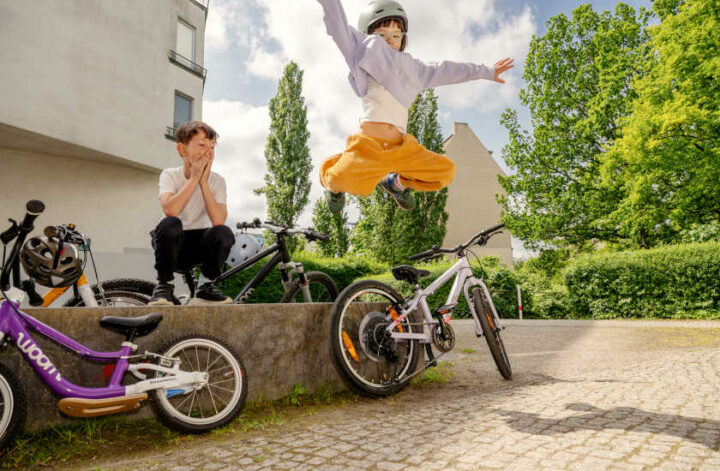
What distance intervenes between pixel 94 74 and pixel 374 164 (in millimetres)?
11063

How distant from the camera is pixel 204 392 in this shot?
2850 mm

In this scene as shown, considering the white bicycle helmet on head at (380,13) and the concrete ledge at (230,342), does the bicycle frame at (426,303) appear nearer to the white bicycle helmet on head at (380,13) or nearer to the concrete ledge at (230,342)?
the concrete ledge at (230,342)

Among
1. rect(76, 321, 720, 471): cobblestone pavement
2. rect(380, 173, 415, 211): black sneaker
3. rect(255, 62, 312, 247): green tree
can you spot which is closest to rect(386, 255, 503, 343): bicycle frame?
rect(76, 321, 720, 471): cobblestone pavement

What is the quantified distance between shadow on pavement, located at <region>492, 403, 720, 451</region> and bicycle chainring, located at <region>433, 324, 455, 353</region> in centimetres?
96

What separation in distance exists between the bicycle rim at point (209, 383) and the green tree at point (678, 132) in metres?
16.3

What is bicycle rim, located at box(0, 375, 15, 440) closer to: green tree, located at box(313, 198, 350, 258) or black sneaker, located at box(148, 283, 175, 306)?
black sneaker, located at box(148, 283, 175, 306)

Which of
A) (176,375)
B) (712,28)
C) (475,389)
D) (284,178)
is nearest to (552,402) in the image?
(475,389)

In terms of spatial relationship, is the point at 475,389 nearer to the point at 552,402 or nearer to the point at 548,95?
the point at 552,402

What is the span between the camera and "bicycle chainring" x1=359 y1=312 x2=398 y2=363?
361 centimetres

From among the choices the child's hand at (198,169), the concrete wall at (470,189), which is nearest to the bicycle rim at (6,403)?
the child's hand at (198,169)

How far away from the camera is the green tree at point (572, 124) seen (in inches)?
732

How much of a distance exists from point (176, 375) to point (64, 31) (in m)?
11.5

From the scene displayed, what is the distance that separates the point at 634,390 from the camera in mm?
3672

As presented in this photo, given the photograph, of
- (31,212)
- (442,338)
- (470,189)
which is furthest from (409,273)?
(470,189)
